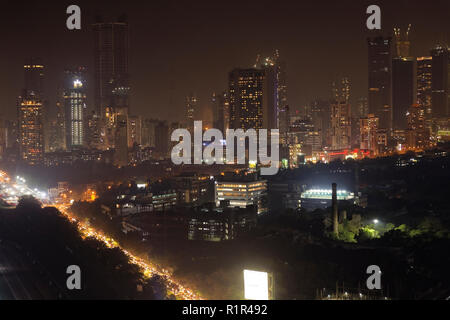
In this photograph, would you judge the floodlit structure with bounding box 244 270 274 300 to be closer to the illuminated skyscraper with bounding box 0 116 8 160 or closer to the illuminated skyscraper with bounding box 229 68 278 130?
the illuminated skyscraper with bounding box 229 68 278 130

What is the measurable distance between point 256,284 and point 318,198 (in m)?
9.90

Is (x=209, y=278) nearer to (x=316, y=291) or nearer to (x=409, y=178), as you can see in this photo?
(x=316, y=291)

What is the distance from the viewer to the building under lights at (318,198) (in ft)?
49.7

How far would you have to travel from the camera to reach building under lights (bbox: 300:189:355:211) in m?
15.1

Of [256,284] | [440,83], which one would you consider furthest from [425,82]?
[256,284]

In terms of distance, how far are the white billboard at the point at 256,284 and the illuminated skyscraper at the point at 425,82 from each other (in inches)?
984

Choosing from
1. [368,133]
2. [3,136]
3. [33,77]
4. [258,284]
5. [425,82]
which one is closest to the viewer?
[258,284]

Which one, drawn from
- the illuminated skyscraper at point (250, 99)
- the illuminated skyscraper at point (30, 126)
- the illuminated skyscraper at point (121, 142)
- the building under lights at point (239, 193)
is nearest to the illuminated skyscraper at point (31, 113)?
the illuminated skyscraper at point (30, 126)

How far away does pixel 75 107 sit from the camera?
3081 cm

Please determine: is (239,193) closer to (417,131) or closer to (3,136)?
(417,131)

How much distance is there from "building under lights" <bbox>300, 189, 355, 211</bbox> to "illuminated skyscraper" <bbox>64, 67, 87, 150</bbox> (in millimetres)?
17252

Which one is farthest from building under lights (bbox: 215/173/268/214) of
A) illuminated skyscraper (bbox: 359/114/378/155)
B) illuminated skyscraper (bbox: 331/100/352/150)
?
illuminated skyscraper (bbox: 331/100/352/150)

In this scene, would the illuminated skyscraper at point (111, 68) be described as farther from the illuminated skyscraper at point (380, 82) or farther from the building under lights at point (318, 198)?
the building under lights at point (318, 198)
